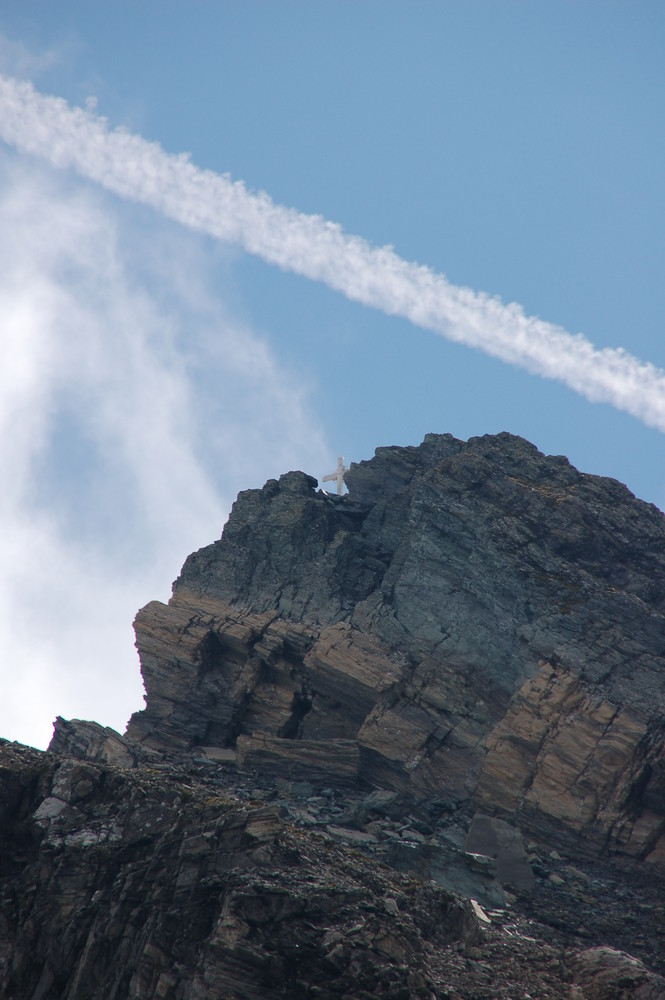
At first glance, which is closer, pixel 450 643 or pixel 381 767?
pixel 381 767

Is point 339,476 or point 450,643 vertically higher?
point 339,476

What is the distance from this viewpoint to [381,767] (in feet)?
203

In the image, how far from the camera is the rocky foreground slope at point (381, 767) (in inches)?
1458

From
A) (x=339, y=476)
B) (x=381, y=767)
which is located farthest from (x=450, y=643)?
(x=339, y=476)

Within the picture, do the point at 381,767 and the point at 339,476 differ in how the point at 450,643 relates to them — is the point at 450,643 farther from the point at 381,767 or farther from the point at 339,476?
the point at 339,476

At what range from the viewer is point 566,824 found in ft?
183

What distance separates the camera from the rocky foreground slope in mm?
37031

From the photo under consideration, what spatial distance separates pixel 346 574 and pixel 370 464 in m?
12.4

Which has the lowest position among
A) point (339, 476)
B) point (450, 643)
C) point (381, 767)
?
point (381, 767)

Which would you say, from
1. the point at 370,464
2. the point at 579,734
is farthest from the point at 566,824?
the point at 370,464

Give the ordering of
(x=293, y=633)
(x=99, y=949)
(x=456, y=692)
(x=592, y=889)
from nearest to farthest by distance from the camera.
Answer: (x=99, y=949), (x=592, y=889), (x=456, y=692), (x=293, y=633)

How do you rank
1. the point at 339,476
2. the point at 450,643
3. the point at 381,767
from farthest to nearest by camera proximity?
the point at 339,476 → the point at 450,643 → the point at 381,767

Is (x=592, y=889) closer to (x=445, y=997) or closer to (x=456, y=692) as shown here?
(x=456, y=692)

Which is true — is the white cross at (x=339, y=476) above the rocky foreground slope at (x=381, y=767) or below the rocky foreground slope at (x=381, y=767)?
above
